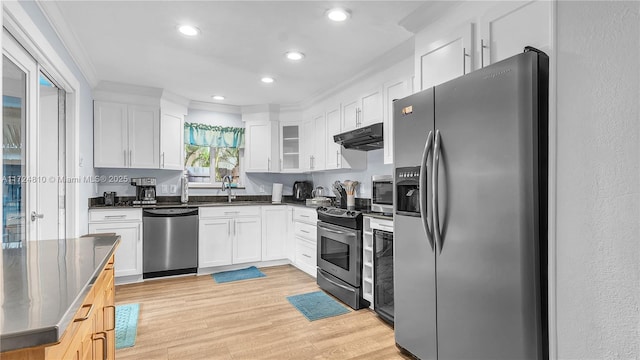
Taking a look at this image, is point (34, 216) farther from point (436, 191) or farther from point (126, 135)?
point (436, 191)

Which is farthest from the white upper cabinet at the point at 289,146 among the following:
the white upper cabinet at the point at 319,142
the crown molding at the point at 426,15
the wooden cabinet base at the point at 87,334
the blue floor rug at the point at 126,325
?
the wooden cabinet base at the point at 87,334

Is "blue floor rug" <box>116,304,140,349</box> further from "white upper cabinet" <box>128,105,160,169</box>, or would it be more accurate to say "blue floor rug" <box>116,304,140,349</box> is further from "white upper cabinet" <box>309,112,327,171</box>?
"white upper cabinet" <box>309,112,327,171</box>

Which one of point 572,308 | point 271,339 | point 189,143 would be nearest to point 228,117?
point 189,143

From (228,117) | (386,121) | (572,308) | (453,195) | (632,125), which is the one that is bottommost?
(572,308)

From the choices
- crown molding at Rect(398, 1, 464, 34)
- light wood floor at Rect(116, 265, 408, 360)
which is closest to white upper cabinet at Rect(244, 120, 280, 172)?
light wood floor at Rect(116, 265, 408, 360)

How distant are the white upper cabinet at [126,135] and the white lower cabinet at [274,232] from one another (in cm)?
159

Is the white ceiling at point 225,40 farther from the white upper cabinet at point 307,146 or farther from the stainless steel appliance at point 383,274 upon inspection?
the stainless steel appliance at point 383,274

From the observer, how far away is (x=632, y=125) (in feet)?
2.23

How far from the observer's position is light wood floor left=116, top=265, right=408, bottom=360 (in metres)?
2.35

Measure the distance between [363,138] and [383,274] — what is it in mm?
1382

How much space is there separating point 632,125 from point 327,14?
211cm

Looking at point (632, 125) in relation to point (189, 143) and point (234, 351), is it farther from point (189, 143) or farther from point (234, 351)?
point (189, 143)

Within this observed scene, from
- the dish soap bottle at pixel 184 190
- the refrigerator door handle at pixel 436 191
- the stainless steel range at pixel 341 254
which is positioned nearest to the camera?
the refrigerator door handle at pixel 436 191

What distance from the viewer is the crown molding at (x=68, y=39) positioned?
2262 mm
